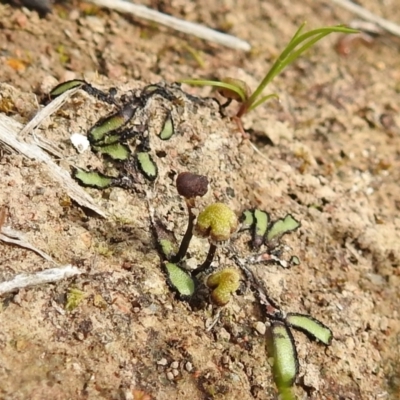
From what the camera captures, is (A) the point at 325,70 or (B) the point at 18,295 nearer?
(B) the point at 18,295

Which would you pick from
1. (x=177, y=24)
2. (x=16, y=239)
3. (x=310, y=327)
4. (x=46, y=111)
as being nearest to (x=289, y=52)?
(x=177, y=24)

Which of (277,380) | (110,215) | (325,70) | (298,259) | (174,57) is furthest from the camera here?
(325,70)

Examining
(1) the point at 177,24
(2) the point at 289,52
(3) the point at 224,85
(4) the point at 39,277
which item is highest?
(2) the point at 289,52

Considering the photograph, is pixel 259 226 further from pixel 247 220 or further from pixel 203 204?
pixel 203 204

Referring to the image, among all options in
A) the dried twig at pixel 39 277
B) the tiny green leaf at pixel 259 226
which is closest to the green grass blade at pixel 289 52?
the tiny green leaf at pixel 259 226

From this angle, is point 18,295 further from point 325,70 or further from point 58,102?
point 325,70

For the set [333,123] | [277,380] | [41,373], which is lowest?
[41,373]

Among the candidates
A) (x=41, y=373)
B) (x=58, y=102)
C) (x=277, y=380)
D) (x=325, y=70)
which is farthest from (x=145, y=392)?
(x=325, y=70)

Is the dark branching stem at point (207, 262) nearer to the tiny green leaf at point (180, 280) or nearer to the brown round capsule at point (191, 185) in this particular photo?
the tiny green leaf at point (180, 280)
